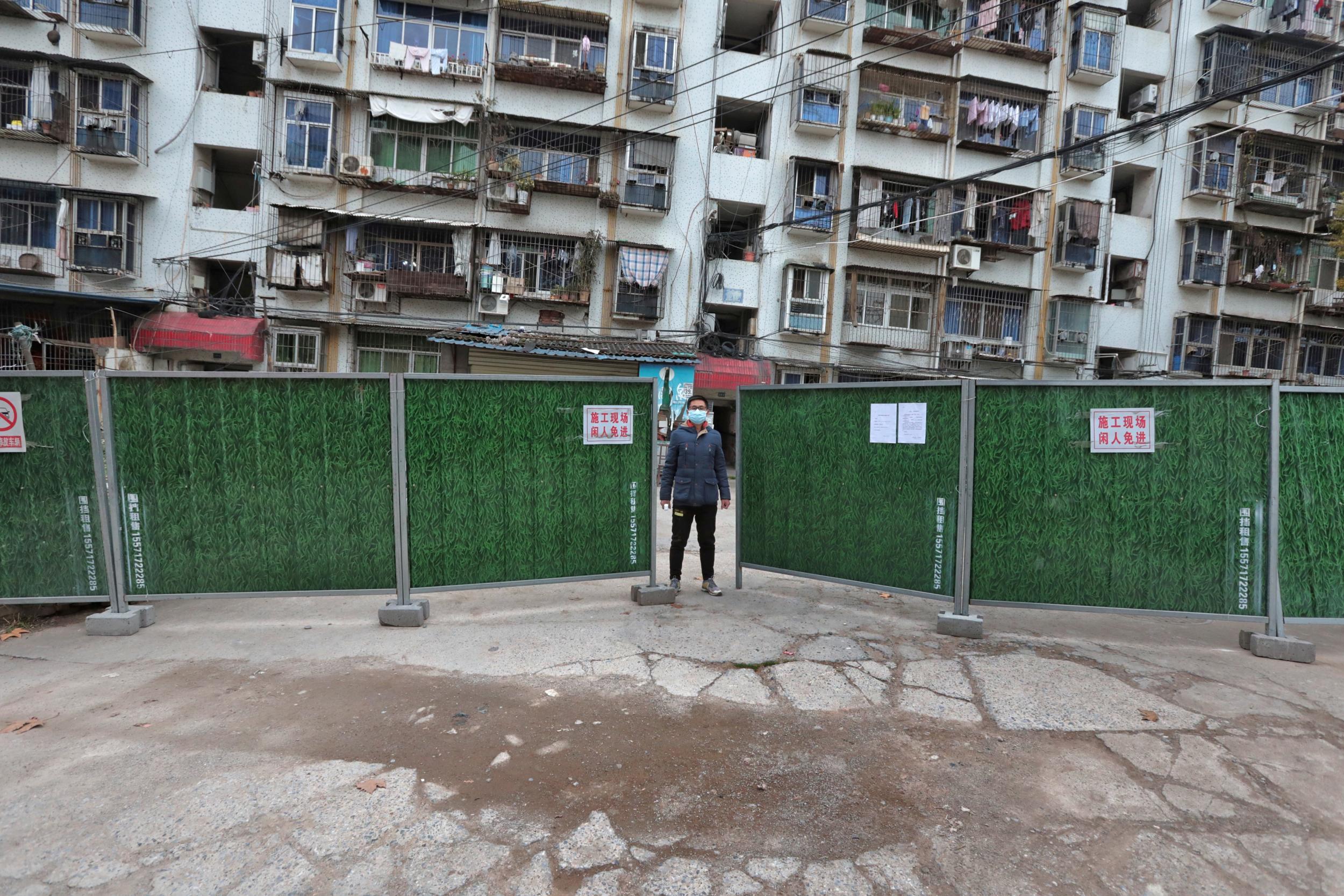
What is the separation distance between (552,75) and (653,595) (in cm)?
1746

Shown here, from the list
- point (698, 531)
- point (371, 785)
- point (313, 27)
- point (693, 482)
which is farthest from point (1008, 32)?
point (371, 785)

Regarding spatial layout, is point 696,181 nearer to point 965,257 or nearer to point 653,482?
point 965,257

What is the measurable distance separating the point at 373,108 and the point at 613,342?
8.98 metres

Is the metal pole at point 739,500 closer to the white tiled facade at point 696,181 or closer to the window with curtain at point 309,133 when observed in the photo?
the white tiled facade at point 696,181

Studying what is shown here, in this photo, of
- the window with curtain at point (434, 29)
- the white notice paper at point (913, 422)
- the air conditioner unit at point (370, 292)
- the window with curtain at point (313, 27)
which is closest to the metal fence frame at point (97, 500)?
the white notice paper at point (913, 422)

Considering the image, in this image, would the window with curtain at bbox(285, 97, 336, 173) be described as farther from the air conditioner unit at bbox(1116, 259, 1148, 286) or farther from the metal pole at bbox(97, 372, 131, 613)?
the air conditioner unit at bbox(1116, 259, 1148, 286)

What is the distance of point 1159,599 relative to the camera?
184 inches

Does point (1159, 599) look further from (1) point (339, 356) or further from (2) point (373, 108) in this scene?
(2) point (373, 108)

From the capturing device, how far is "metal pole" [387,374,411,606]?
4980 millimetres

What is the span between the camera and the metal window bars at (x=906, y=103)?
19953 mm

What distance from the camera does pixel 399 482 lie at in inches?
197

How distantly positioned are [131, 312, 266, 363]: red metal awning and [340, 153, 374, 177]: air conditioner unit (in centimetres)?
466

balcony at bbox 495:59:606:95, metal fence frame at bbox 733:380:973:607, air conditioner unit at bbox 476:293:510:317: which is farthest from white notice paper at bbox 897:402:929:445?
balcony at bbox 495:59:606:95

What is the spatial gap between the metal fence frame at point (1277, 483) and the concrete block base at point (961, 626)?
6.48ft
